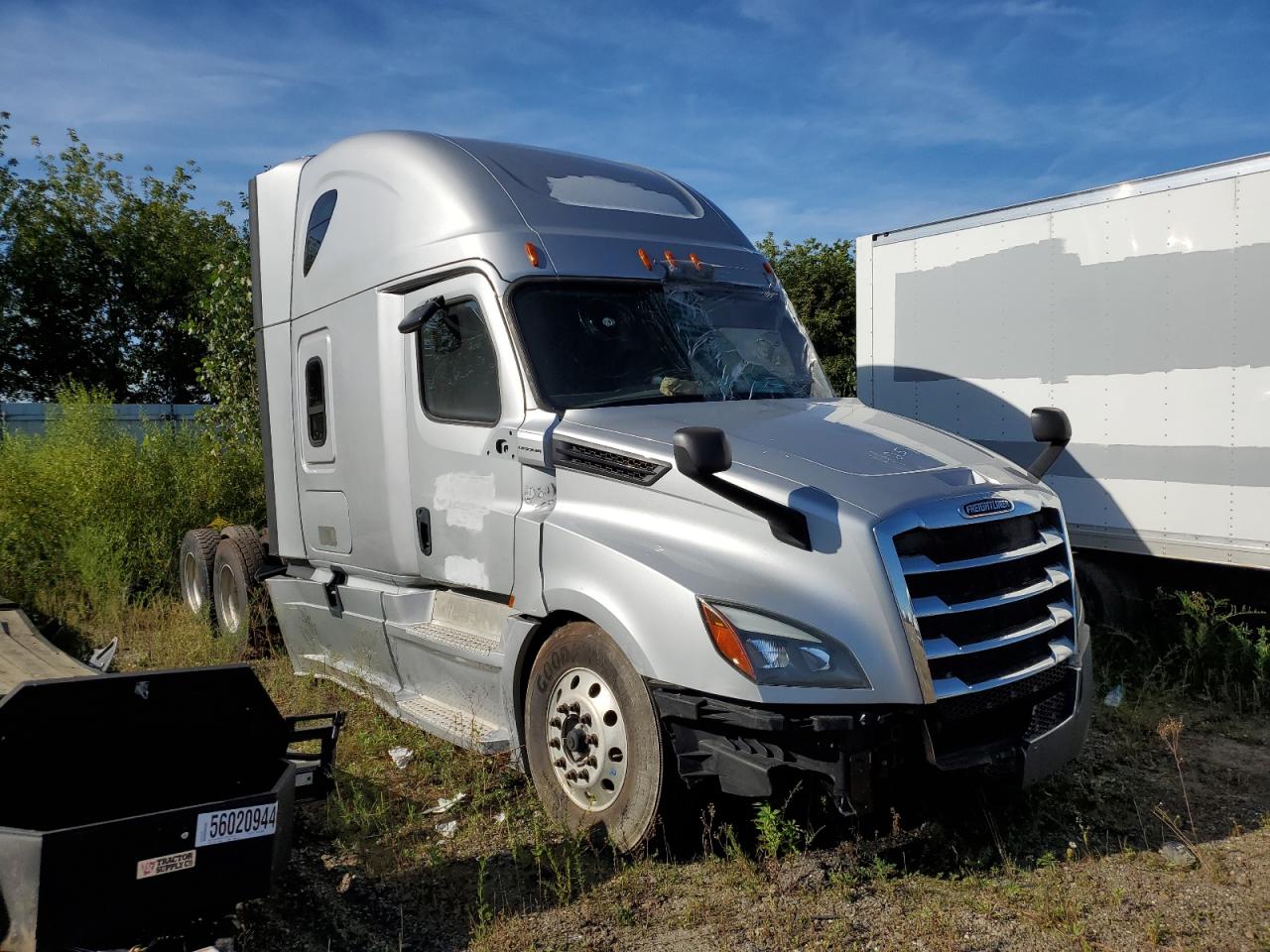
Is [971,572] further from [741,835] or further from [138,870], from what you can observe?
[138,870]

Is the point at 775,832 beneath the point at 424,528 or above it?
beneath

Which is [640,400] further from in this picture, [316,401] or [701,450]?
[316,401]

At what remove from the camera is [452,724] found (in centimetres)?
506

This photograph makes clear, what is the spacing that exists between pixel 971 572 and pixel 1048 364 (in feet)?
13.1

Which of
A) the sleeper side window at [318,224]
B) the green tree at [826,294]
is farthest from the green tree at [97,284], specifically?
the sleeper side window at [318,224]

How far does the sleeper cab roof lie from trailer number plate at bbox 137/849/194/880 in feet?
9.27

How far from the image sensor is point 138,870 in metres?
3.14

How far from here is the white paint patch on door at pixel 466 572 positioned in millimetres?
4965

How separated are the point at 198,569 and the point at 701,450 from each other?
658 cm

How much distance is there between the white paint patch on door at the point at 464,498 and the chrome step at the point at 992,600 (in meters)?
2.06

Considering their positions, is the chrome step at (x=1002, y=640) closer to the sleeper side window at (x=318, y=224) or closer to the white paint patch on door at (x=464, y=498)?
the white paint patch on door at (x=464, y=498)

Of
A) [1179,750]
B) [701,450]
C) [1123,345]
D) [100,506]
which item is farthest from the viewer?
[100,506]

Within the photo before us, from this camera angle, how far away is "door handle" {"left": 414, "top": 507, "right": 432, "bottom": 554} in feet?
17.7

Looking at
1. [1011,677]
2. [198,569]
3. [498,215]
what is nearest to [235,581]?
[198,569]
